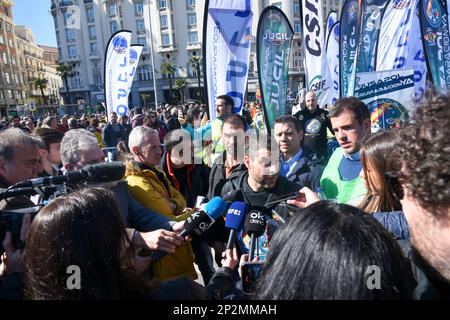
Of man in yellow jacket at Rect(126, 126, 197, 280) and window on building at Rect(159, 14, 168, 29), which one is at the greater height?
window on building at Rect(159, 14, 168, 29)

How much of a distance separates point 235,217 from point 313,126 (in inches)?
155

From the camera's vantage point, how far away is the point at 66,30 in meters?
58.1

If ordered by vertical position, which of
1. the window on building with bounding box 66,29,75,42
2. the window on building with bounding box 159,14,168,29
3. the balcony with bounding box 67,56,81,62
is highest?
the window on building with bounding box 159,14,168,29

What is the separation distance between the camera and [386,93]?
4.45 m

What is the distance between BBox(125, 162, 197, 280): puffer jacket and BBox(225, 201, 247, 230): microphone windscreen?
70 centimetres

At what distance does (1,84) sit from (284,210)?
6294 centimetres

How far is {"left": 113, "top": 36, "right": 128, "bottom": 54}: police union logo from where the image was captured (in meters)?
10.7

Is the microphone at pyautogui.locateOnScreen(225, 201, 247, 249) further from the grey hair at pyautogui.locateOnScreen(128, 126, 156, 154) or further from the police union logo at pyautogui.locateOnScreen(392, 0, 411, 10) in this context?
the police union logo at pyautogui.locateOnScreen(392, 0, 411, 10)

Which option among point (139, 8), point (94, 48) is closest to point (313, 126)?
point (139, 8)

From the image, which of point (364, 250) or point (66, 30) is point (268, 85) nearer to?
point (364, 250)

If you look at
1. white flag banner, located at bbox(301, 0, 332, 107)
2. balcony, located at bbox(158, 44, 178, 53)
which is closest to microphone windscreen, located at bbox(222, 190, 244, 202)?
white flag banner, located at bbox(301, 0, 332, 107)

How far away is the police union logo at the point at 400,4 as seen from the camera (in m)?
5.79

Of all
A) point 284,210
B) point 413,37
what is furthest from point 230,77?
point 284,210

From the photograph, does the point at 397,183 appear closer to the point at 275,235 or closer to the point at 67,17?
the point at 275,235
